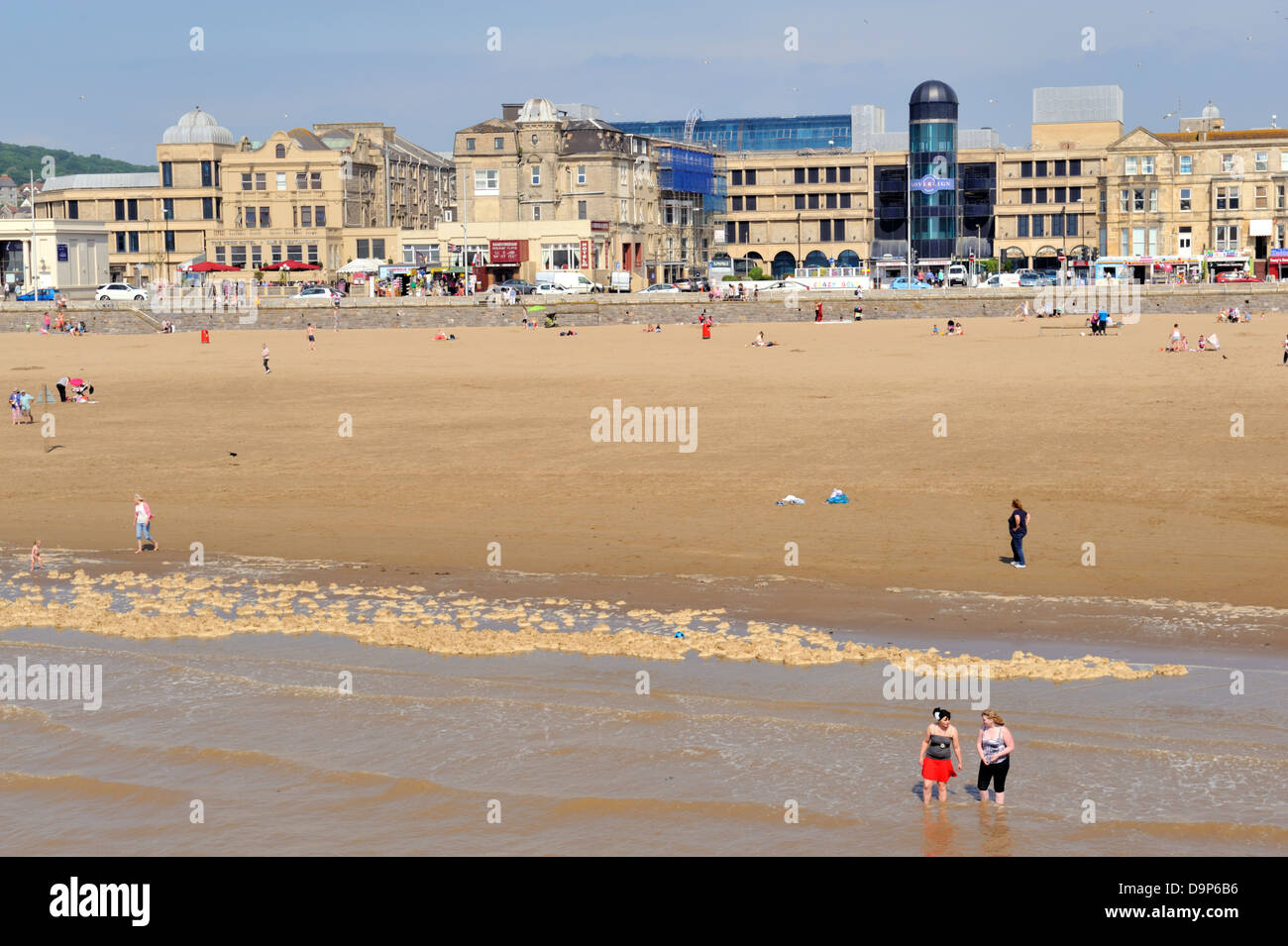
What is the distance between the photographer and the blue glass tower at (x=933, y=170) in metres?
115

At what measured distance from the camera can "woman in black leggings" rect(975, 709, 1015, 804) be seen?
12.7 metres

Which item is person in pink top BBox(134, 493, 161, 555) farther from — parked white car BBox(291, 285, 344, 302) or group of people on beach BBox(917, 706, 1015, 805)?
parked white car BBox(291, 285, 344, 302)

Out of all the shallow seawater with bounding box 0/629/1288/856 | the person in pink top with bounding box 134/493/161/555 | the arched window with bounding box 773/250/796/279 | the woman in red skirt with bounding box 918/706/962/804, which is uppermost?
the arched window with bounding box 773/250/796/279

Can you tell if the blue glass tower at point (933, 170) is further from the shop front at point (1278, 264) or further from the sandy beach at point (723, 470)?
the sandy beach at point (723, 470)

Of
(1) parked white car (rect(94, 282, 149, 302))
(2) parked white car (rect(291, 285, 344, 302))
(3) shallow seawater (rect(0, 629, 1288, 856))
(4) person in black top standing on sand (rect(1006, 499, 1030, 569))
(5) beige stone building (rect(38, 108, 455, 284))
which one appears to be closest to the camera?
(3) shallow seawater (rect(0, 629, 1288, 856))

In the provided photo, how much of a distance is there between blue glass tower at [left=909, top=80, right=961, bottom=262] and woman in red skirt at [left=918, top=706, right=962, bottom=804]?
107 metres

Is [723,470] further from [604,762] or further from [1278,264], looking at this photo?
[1278,264]

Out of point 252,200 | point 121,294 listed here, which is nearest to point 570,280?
point 121,294

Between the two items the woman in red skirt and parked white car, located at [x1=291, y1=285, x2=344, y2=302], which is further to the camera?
parked white car, located at [x1=291, y1=285, x2=344, y2=302]

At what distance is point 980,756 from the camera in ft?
42.1

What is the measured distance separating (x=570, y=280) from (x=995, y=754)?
79.1m

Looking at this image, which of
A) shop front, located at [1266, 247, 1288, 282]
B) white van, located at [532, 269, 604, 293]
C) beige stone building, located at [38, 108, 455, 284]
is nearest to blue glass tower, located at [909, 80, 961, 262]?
shop front, located at [1266, 247, 1288, 282]
